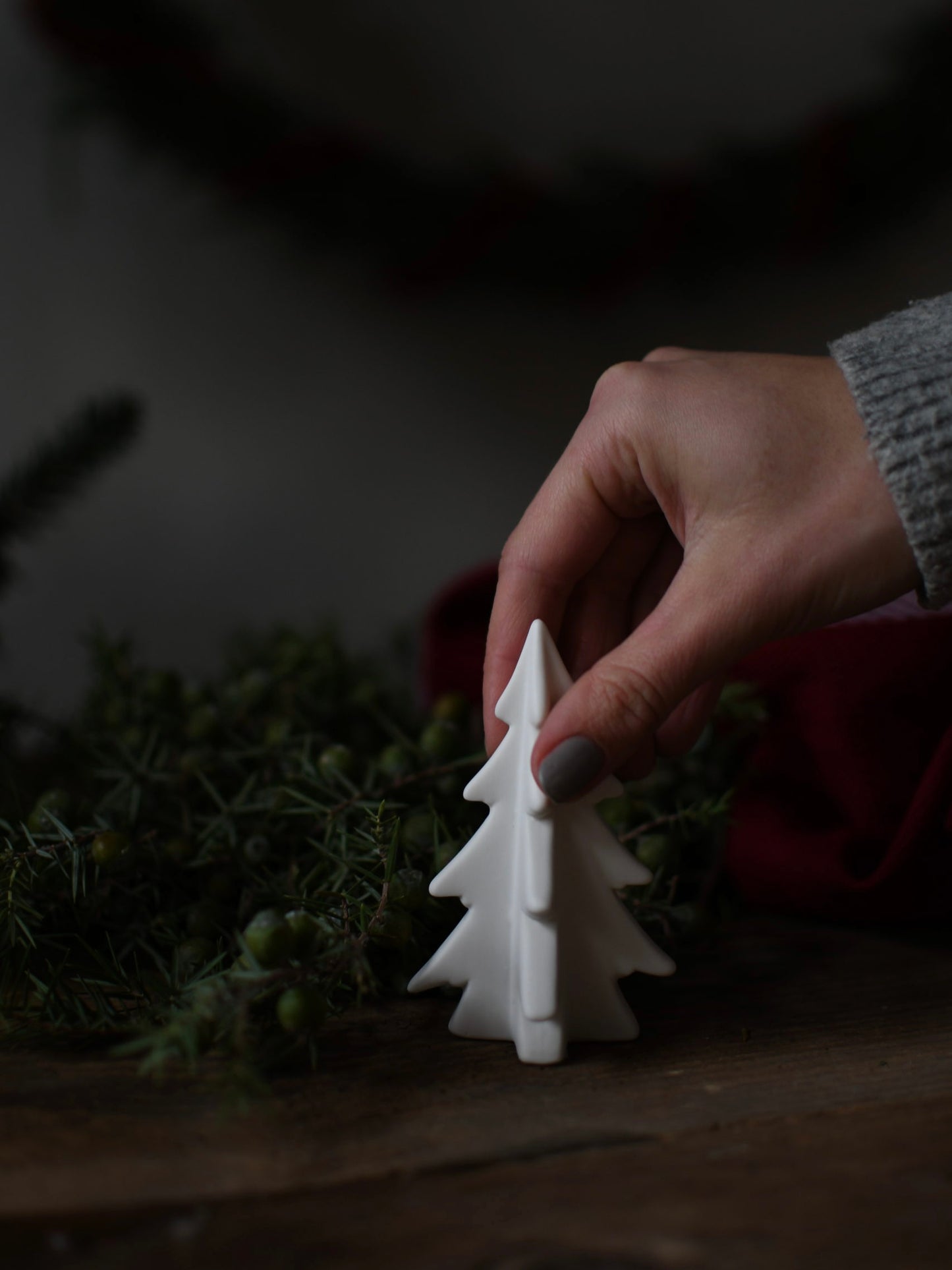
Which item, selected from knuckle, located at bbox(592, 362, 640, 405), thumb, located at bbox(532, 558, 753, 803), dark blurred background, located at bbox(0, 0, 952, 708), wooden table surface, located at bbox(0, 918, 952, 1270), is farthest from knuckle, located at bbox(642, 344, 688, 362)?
dark blurred background, located at bbox(0, 0, 952, 708)

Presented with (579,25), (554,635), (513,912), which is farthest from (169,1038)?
(579,25)

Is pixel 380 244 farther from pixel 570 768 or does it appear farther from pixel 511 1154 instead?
pixel 511 1154

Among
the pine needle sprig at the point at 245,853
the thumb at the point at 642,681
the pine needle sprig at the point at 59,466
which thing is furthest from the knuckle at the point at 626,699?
the pine needle sprig at the point at 59,466

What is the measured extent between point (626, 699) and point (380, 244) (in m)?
1.02

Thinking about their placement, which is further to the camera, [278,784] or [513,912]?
[278,784]

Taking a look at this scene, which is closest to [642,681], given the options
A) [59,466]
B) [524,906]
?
A: [524,906]

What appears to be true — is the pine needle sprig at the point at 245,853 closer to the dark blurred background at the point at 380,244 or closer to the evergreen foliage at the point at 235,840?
the evergreen foliage at the point at 235,840

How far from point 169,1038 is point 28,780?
42 centimetres

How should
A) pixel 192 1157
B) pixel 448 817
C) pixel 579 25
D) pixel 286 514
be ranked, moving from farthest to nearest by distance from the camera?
pixel 286 514 → pixel 579 25 → pixel 448 817 → pixel 192 1157

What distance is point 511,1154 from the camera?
0.39 m

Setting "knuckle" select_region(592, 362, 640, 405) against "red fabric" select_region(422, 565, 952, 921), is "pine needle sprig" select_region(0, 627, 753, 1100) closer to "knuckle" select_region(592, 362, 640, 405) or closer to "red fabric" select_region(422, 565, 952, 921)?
"red fabric" select_region(422, 565, 952, 921)

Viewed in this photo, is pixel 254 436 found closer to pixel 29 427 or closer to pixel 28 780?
pixel 29 427

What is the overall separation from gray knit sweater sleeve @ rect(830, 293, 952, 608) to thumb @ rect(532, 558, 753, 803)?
88 mm

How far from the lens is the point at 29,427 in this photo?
50.6 inches
